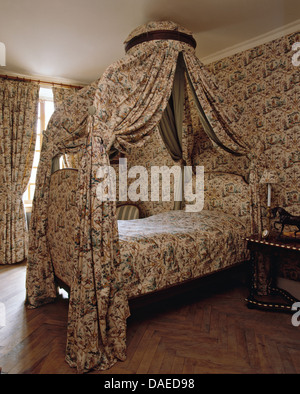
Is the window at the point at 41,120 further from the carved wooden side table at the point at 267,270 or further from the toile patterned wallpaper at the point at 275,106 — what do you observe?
the carved wooden side table at the point at 267,270

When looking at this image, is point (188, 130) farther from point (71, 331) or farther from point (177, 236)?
point (71, 331)

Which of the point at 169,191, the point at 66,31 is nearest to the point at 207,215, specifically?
the point at 169,191

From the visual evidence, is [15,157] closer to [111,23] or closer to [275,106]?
[111,23]

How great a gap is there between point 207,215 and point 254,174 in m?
0.68

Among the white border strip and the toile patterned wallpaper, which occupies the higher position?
the white border strip

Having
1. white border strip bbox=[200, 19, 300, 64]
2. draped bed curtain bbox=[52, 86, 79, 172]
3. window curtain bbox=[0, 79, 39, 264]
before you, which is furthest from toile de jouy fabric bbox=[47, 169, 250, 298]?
draped bed curtain bbox=[52, 86, 79, 172]

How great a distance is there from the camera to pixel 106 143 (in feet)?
6.14

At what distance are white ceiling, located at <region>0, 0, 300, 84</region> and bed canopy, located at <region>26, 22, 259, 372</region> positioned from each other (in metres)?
0.40

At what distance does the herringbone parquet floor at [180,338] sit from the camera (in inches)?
67.8

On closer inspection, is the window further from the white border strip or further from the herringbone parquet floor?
the white border strip

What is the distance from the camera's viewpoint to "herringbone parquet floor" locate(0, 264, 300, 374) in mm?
1722

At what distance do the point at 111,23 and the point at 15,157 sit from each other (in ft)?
7.99

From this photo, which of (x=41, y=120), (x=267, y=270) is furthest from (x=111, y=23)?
(x=267, y=270)

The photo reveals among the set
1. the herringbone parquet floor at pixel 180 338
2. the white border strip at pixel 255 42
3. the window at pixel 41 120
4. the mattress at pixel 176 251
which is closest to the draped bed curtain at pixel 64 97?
the window at pixel 41 120
